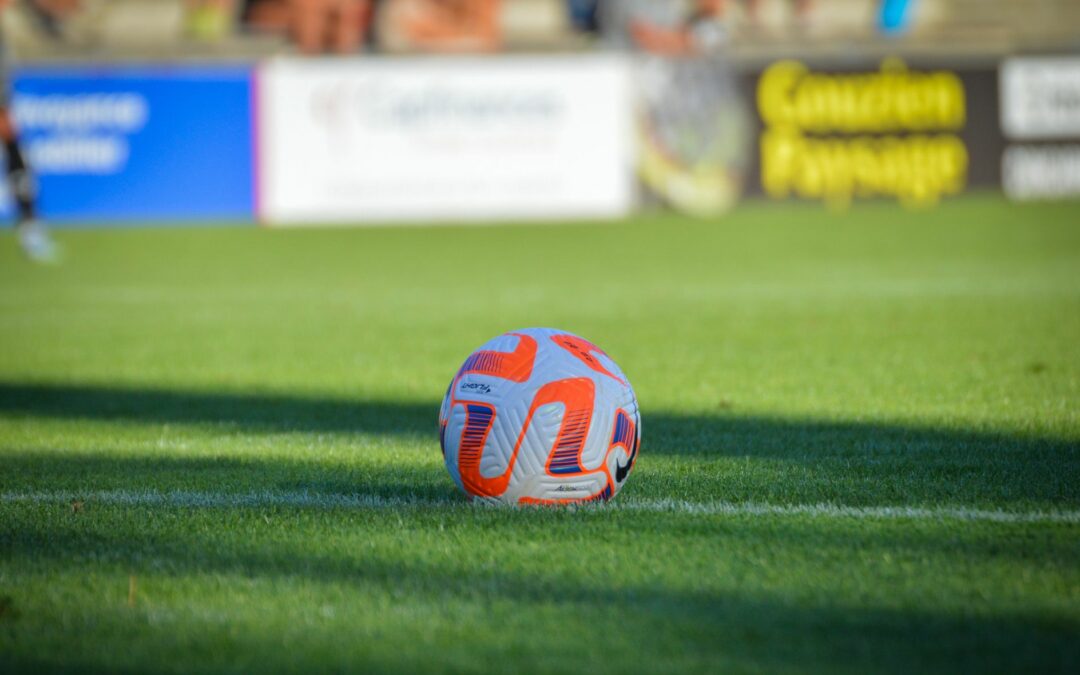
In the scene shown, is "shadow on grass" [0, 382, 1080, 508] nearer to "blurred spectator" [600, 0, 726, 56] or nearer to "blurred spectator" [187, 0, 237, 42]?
"blurred spectator" [600, 0, 726, 56]

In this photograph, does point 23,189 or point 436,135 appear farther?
point 436,135

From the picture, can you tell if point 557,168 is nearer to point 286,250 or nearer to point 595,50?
point 595,50

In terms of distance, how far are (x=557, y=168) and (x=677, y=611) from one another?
20.5 m

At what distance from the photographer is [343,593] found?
3.44 m

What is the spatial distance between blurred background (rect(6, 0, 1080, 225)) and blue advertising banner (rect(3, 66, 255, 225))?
3 cm

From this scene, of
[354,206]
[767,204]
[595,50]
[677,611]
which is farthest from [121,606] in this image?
[595,50]

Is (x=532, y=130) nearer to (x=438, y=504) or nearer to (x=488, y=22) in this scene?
(x=488, y=22)

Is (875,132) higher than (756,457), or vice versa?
(756,457)

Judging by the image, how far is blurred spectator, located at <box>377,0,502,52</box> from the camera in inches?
1086

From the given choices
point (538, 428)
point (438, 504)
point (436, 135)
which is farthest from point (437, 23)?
point (538, 428)

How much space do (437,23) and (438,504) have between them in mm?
24595

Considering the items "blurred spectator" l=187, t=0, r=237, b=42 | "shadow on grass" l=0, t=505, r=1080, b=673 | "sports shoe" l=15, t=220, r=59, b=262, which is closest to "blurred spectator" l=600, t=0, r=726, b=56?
"blurred spectator" l=187, t=0, r=237, b=42

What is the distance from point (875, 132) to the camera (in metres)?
23.4

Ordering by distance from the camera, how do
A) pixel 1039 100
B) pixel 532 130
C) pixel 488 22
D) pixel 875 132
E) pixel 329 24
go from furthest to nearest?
pixel 488 22 → pixel 329 24 → pixel 1039 100 → pixel 875 132 → pixel 532 130
